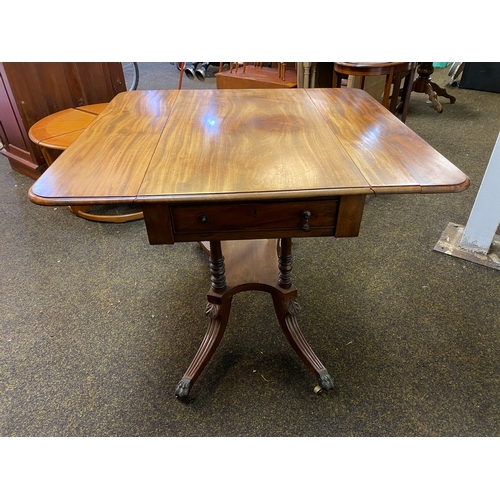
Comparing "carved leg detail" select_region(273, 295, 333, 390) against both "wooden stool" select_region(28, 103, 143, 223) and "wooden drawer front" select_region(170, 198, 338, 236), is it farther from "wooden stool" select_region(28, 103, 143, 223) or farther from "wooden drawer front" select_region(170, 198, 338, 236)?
"wooden stool" select_region(28, 103, 143, 223)

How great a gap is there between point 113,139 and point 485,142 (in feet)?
9.30

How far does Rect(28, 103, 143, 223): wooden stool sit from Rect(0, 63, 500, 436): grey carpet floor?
0.24 ft

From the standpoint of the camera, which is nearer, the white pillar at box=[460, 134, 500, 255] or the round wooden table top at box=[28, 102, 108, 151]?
the white pillar at box=[460, 134, 500, 255]

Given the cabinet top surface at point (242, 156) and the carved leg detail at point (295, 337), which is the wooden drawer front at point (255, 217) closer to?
the cabinet top surface at point (242, 156)

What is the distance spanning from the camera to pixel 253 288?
1215mm

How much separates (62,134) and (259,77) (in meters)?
1.35

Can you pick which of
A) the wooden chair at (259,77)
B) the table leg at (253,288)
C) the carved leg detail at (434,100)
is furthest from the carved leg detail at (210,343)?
the carved leg detail at (434,100)

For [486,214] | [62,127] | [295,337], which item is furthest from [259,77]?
[295,337]

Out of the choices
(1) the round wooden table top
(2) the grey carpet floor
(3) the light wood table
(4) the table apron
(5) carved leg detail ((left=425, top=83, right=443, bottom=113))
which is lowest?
(2) the grey carpet floor

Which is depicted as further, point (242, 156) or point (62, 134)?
point (62, 134)

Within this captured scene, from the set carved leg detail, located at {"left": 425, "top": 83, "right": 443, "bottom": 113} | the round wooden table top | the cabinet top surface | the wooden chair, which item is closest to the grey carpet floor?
the round wooden table top

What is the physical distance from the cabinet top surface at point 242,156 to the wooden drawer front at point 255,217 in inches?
2.3

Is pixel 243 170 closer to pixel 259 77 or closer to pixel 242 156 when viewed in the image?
pixel 242 156

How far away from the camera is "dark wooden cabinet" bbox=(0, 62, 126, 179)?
219cm
